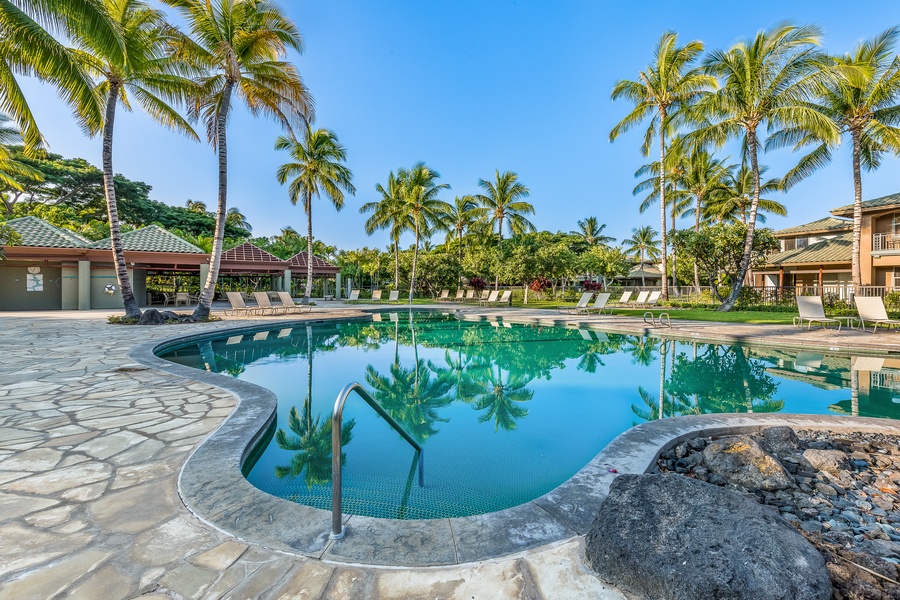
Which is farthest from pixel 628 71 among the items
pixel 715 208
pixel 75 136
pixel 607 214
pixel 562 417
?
pixel 607 214

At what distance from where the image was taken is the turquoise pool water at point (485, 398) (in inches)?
135

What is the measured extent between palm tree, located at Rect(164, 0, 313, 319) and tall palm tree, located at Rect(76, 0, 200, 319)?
24.0 inches

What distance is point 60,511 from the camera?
224 cm

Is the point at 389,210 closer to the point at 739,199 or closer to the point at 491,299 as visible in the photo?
the point at 491,299

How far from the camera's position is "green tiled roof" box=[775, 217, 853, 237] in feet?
78.7

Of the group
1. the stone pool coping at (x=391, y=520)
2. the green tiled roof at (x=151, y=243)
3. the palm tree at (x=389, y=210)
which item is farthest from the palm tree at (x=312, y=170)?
the stone pool coping at (x=391, y=520)

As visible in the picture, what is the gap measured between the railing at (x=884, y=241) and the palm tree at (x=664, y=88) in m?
9.66

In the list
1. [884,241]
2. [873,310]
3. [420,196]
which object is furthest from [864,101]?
[420,196]

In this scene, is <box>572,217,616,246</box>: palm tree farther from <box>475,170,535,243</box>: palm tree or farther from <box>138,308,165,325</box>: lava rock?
<box>138,308,165,325</box>: lava rock

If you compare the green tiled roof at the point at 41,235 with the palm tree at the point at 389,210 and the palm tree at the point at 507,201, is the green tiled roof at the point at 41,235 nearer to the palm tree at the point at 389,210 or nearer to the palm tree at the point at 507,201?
the palm tree at the point at 389,210

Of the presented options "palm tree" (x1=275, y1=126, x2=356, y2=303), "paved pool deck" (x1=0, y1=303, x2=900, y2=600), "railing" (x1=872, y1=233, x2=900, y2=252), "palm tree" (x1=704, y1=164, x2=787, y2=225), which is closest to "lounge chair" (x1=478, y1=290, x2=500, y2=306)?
"palm tree" (x1=275, y1=126, x2=356, y2=303)

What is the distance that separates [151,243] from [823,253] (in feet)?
118

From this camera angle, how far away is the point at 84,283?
1836 centimetres

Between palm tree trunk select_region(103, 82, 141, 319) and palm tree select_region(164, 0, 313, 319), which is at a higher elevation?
palm tree select_region(164, 0, 313, 319)
